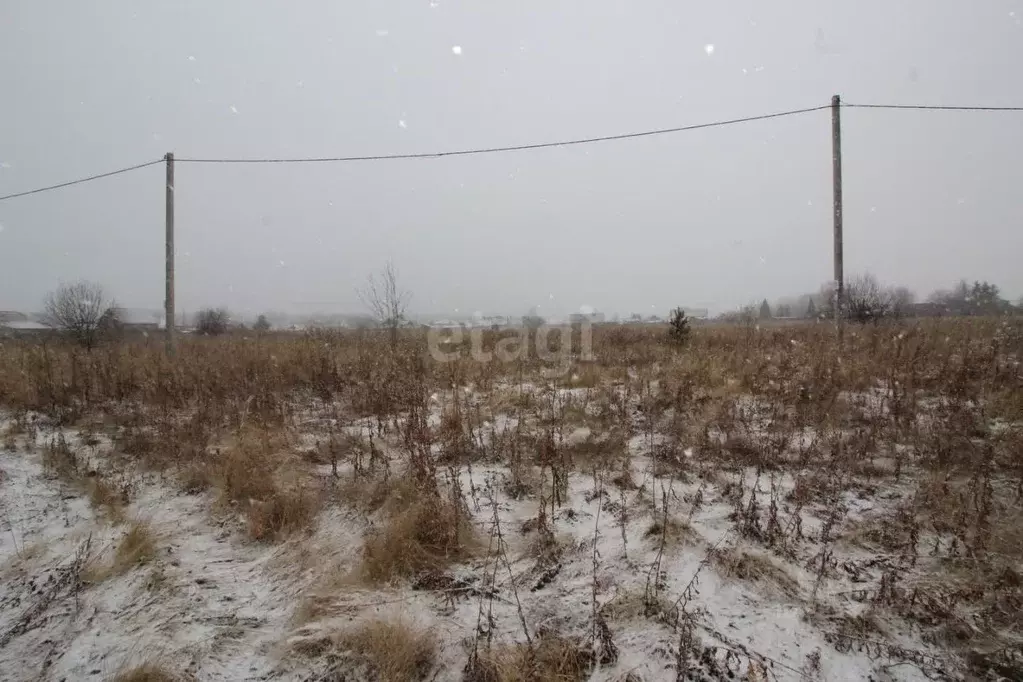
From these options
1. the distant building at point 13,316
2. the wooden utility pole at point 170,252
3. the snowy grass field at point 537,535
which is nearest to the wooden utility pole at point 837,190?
the snowy grass field at point 537,535

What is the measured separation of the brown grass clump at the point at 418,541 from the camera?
2.68 metres

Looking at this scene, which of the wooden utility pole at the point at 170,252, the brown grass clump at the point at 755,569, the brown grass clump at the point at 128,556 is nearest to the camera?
the brown grass clump at the point at 755,569

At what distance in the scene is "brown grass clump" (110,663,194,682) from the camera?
2.15 metres

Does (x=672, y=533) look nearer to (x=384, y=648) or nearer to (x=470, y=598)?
(x=470, y=598)

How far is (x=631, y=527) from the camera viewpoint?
9.67 feet

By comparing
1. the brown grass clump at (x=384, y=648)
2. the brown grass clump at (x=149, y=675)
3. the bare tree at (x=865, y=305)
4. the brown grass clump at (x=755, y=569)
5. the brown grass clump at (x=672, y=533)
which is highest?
the bare tree at (x=865, y=305)

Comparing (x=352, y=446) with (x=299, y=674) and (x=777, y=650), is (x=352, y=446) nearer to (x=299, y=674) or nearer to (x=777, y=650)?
(x=299, y=674)

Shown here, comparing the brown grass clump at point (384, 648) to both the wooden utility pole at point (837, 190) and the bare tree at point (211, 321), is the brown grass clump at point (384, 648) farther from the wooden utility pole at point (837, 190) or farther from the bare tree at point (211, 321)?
the bare tree at point (211, 321)

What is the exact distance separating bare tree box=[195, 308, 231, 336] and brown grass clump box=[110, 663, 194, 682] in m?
28.3

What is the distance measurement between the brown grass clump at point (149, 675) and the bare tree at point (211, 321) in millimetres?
28332

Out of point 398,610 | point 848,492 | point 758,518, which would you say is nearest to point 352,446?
point 398,610

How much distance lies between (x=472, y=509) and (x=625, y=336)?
9238mm

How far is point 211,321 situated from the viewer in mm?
28203

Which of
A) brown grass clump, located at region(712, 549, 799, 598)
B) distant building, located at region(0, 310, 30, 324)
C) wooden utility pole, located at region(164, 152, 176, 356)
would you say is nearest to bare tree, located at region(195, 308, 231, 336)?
distant building, located at region(0, 310, 30, 324)
